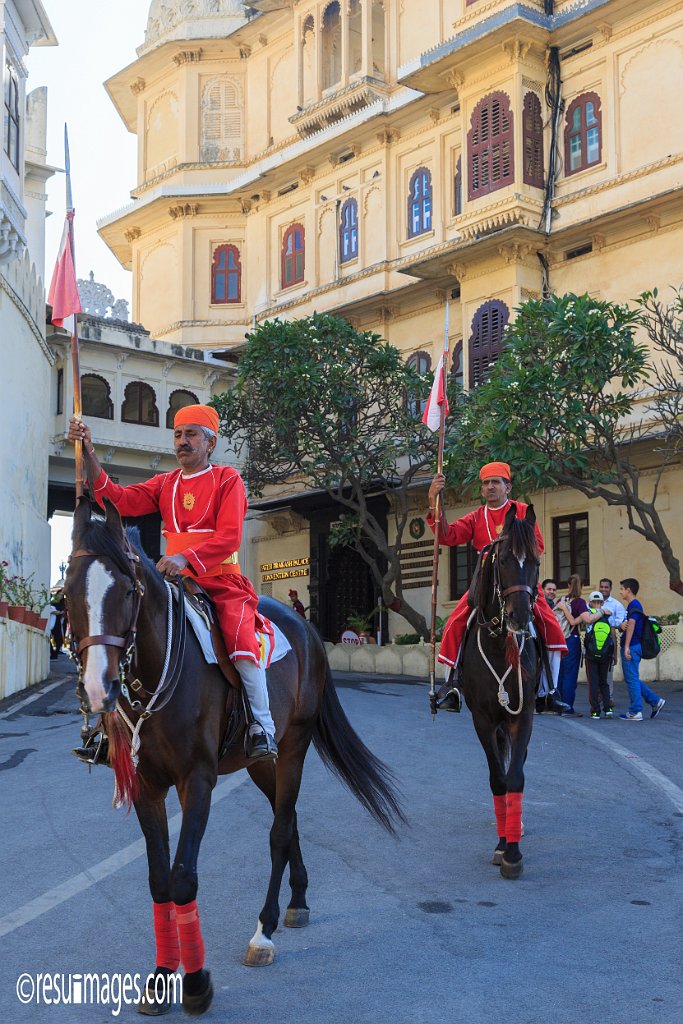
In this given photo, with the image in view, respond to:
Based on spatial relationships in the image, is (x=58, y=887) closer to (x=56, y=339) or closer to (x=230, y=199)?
(x=56, y=339)

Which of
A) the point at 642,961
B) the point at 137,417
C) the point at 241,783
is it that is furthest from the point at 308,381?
the point at 642,961

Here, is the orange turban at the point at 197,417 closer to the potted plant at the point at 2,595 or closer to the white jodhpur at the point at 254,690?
the white jodhpur at the point at 254,690

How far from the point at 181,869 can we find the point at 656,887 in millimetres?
3257

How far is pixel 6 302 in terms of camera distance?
27.2m

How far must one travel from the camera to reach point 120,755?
17.7ft

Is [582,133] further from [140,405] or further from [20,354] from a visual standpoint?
[140,405]

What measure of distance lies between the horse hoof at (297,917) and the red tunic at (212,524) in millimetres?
1429

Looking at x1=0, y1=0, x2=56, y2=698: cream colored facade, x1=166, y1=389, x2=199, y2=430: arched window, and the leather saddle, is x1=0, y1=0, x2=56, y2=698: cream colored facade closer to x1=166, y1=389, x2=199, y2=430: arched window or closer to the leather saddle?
x1=166, y1=389, x2=199, y2=430: arched window

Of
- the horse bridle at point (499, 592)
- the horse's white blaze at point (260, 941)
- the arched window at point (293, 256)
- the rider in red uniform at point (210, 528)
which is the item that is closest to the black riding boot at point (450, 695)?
the horse bridle at point (499, 592)

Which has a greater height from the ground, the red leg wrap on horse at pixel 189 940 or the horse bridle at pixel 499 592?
the horse bridle at pixel 499 592

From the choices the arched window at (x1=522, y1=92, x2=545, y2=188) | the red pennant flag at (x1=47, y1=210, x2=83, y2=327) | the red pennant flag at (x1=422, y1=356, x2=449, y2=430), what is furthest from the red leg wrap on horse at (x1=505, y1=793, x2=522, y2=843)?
the arched window at (x1=522, y1=92, x2=545, y2=188)

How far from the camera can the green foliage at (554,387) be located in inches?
971

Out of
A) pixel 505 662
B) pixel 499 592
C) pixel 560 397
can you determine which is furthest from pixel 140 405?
pixel 499 592

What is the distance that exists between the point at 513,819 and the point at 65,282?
13.7 ft
